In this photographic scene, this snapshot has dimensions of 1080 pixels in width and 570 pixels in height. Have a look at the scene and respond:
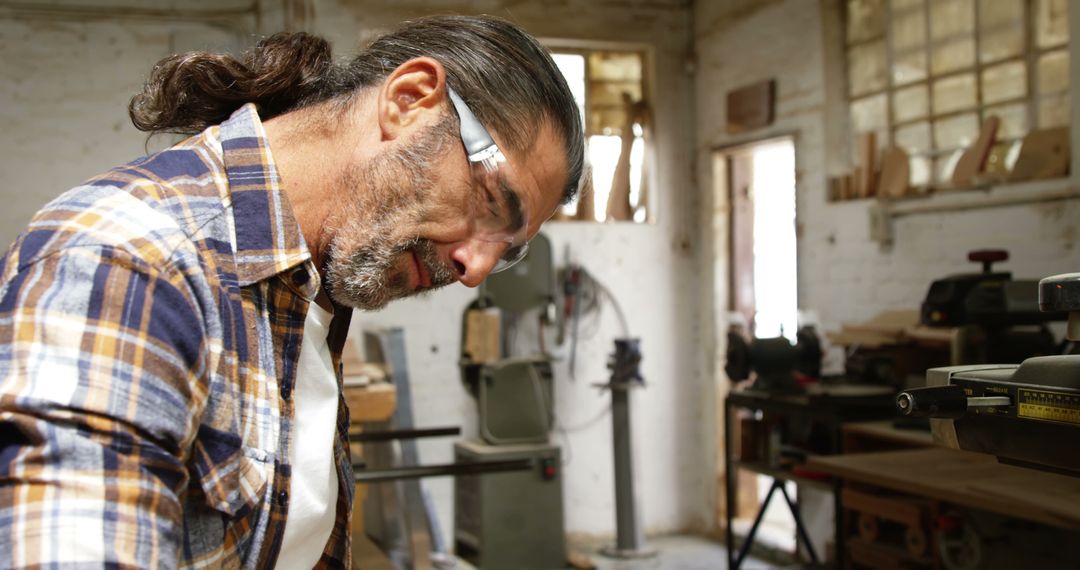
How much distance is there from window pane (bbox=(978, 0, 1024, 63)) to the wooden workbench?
1618 mm

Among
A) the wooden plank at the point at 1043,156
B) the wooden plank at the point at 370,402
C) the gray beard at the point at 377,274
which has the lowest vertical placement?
the wooden plank at the point at 370,402

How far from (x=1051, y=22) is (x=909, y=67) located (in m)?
0.70

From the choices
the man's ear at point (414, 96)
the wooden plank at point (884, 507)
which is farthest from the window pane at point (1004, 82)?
the man's ear at point (414, 96)

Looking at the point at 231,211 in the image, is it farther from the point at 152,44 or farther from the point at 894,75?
the point at 152,44

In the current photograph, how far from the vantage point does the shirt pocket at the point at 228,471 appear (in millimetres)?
802

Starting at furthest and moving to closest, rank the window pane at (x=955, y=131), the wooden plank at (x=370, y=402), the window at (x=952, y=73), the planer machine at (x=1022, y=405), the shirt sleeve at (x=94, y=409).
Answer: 1. the wooden plank at (x=370, y=402)
2. the window pane at (x=955, y=131)
3. the window at (x=952, y=73)
4. the planer machine at (x=1022, y=405)
5. the shirt sleeve at (x=94, y=409)

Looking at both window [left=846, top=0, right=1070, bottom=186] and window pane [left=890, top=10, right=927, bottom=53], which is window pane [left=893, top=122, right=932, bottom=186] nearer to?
window [left=846, top=0, right=1070, bottom=186]

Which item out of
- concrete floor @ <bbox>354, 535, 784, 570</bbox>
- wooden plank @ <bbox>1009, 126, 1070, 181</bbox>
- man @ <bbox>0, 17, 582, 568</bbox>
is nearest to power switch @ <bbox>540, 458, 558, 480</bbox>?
concrete floor @ <bbox>354, 535, 784, 570</bbox>

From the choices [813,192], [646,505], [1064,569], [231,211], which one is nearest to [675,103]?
[813,192]

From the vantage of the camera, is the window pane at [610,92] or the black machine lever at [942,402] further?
the window pane at [610,92]

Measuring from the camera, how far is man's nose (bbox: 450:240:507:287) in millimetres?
1092

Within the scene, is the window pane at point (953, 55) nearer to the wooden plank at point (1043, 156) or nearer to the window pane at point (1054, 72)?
the window pane at point (1054, 72)

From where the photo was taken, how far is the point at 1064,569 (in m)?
2.29

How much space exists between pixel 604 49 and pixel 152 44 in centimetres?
237
